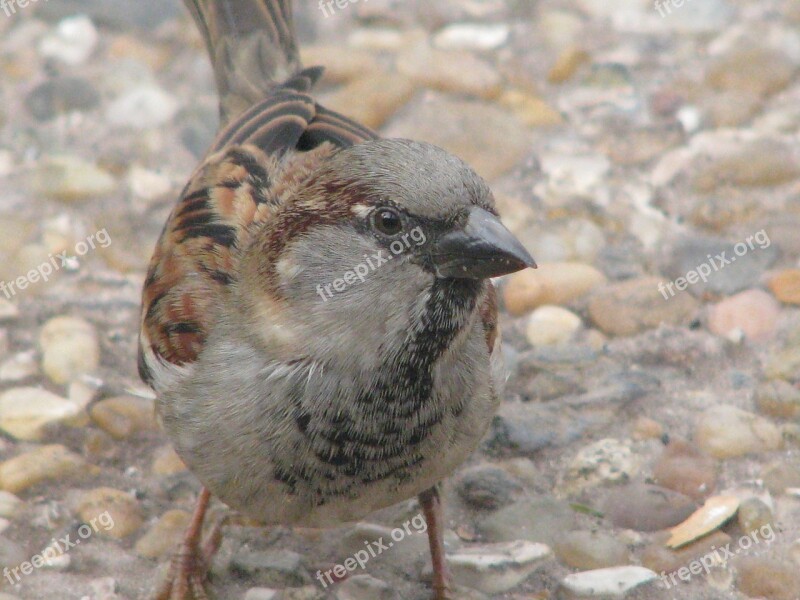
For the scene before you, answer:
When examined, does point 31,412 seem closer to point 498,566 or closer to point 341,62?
point 498,566

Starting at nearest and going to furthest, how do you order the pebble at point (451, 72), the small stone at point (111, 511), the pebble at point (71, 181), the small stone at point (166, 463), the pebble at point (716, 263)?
the small stone at point (111, 511) < the small stone at point (166, 463) < the pebble at point (716, 263) < the pebble at point (71, 181) < the pebble at point (451, 72)

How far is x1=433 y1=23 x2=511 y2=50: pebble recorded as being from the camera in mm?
5586

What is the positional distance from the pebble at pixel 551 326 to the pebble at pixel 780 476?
93 cm

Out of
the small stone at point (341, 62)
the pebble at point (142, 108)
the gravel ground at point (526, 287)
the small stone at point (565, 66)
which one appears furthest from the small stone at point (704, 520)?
the pebble at point (142, 108)

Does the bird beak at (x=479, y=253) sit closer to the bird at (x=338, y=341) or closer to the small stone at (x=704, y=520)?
the bird at (x=338, y=341)

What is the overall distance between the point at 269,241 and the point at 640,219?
2225 mm

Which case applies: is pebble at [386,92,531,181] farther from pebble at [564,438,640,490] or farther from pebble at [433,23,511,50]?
pebble at [564,438,640,490]

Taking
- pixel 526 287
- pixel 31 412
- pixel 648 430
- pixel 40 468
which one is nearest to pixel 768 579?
pixel 648 430

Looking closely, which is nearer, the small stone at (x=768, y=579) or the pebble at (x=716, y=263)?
the small stone at (x=768, y=579)

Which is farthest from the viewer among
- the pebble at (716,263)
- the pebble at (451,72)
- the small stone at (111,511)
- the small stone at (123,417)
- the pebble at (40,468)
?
the pebble at (451,72)

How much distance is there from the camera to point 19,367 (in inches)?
157

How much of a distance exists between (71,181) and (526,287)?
6.82 feet

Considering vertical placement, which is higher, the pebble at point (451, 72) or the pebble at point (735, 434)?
the pebble at point (451, 72)

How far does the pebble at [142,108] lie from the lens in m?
5.14
